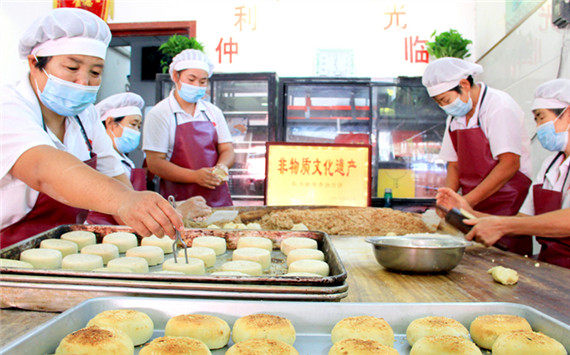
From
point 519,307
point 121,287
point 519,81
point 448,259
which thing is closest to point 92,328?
point 121,287

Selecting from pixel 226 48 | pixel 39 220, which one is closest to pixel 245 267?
pixel 39 220

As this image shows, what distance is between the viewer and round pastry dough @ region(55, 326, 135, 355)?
2.38ft

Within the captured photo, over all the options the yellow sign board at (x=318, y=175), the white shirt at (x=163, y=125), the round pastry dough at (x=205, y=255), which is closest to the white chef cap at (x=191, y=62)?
the white shirt at (x=163, y=125)

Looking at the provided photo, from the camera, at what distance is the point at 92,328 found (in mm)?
787

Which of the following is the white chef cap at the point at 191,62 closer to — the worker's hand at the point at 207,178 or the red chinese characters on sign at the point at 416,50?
the worker's hand at the point at 207,178

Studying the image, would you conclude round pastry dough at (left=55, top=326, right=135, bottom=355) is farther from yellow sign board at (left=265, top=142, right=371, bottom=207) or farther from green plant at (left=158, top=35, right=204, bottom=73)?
green plant at (left=158, top=35, right=204, bottom=73)

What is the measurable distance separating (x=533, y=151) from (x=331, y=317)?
11.4 feet

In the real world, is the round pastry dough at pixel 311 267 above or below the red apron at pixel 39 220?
below

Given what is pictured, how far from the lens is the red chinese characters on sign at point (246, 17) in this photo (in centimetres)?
539

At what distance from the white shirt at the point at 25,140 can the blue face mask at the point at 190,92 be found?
115cm

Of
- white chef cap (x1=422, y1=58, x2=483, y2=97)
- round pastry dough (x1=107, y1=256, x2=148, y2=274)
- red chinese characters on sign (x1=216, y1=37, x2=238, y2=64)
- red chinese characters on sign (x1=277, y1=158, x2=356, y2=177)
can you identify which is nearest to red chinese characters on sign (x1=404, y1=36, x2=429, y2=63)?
red chinese characters on sign (x1=216, y1=37, x2=238, y2=64)

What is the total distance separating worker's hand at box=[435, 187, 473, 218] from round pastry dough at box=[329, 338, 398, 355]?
1548mm

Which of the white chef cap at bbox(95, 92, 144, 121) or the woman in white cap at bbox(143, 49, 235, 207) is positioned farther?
the white chef cap at bbox(95, 92, 144, 121)

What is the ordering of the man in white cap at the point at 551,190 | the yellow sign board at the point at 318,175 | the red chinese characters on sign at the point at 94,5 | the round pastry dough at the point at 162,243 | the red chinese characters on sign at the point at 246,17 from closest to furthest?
the round pastry dough at the point at 162,243
the man in white cap at the point at 551,190
the yellow sign board at the point at 318,175
the red chinese characters on sign at the point at 246,17
the red chinese characters on sign at the point at 94,5
